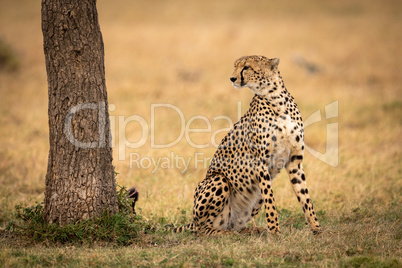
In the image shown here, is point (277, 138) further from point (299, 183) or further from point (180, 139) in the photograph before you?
point (180, 139)

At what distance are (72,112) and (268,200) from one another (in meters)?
2.00

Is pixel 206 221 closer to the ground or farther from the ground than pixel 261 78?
closer to the ground

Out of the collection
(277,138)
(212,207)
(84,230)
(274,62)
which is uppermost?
(274,62)

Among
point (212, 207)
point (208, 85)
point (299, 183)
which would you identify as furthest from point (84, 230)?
point (208, 85)

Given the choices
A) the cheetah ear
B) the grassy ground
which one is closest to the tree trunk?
the grassy ground

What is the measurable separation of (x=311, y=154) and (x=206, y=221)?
3.95m

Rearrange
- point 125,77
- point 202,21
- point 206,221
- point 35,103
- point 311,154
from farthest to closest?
point 202,21 < point 125,77 < point 35,103 < point 311,154 < point 206,221

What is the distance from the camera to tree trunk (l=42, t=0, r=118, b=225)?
4523 millimetres

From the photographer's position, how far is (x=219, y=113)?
427 inches

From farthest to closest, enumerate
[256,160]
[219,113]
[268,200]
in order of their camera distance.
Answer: [219,113] < [256,160] < [268,200]

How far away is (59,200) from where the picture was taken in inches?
179

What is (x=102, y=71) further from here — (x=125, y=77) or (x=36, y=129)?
(x=125, y=77)

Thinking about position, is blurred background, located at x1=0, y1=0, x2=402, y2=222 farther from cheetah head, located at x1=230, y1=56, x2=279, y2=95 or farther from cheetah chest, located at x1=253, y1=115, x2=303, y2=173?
cheetah head, located at x1=230, y1=56, x2=279, y2=95

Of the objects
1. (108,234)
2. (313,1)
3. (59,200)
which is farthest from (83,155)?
(313,1)
